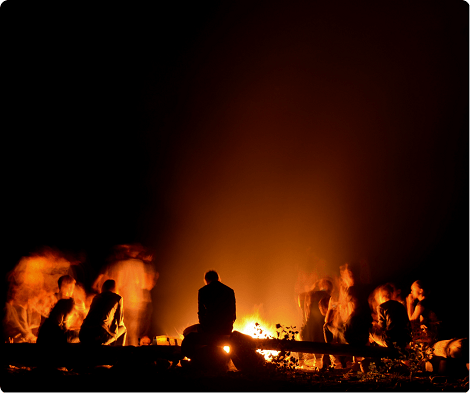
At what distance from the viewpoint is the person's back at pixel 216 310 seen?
7.02 metres

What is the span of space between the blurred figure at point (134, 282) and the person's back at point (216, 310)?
625cm

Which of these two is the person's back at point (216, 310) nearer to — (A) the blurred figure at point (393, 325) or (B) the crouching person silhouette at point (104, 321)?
(B) the crouching person silhouette at point (104, 321)

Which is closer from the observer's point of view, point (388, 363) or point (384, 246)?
point (388, 363)

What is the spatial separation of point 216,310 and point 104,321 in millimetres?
2227

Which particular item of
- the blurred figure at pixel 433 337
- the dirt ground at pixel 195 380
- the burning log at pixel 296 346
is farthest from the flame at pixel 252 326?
the dirt ground at pixel 195 380

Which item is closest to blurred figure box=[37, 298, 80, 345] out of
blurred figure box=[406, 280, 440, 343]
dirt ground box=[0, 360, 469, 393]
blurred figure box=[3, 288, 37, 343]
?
dirt ground box=[0, 360, 469, 393]

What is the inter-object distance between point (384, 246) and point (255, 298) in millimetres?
5107

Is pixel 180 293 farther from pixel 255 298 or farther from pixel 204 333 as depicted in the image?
pixel 204 333

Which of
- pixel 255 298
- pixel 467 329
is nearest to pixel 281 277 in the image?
pixel 255 298

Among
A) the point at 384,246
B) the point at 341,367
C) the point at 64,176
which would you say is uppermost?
the point at 64,176

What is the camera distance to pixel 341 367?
9.11m

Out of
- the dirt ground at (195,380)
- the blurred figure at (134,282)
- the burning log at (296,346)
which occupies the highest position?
the blurred figure at (134,282)

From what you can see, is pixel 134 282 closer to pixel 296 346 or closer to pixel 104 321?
pixel 104 321

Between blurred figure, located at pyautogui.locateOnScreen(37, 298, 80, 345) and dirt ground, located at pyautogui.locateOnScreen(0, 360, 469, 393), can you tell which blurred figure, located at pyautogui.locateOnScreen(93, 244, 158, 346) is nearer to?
blurred figure, located at pyautogui.locateOnScreen(37, 298, 80, 345)
